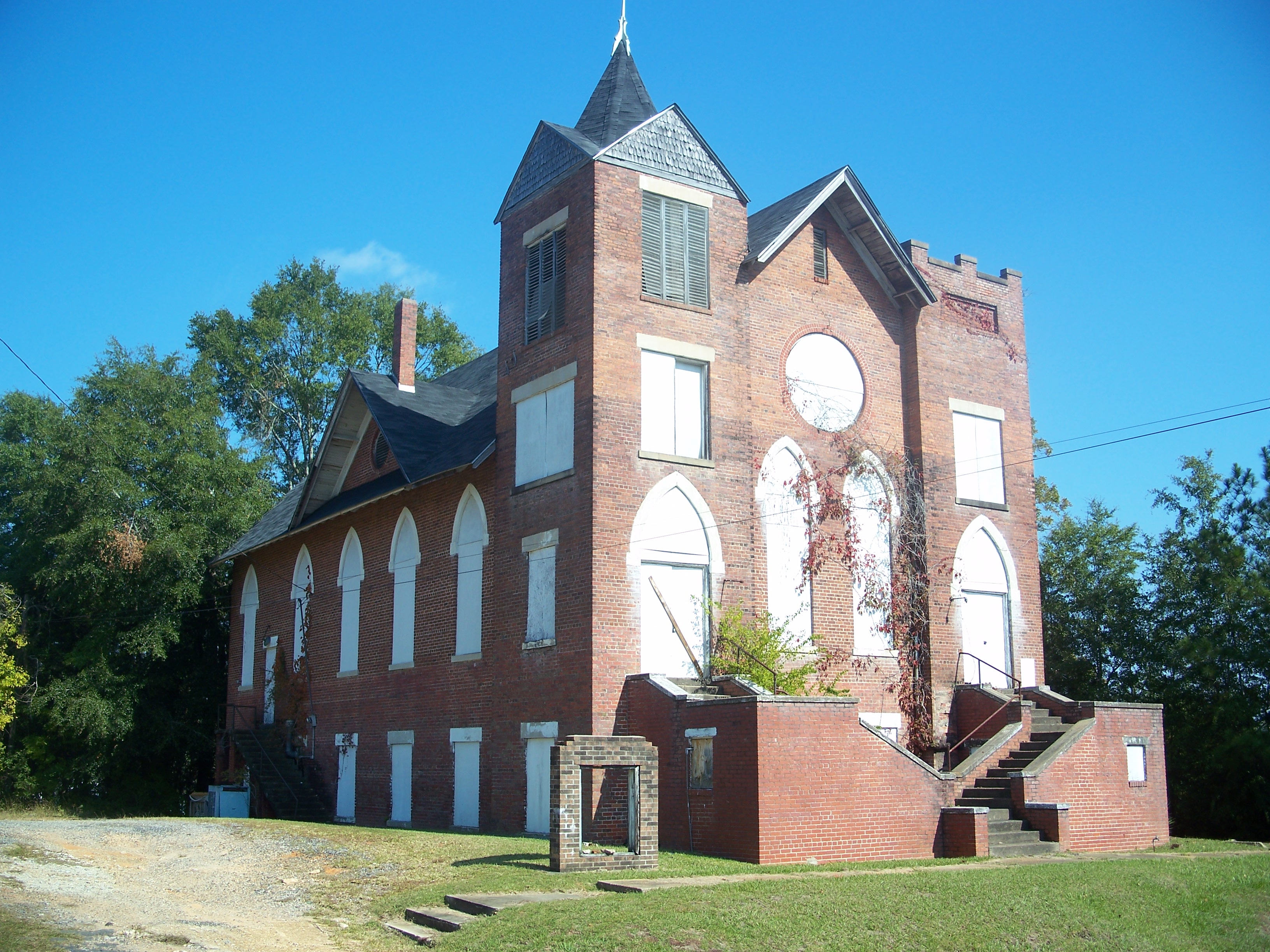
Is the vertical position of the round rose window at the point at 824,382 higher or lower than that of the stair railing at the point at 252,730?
higher

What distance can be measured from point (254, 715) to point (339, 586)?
5987mm

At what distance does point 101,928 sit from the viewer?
11680 mm

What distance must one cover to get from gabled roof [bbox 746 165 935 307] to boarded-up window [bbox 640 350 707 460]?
106 inches

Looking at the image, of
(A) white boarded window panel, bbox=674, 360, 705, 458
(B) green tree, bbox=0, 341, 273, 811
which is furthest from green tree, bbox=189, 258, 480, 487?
(A) white boarded window panel, bbox=674, 360, 705, 458

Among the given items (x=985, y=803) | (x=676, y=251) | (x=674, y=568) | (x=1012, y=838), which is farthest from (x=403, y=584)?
(x=1012, y=838)

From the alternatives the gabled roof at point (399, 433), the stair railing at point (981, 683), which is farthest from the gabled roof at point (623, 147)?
the stair railing at point (981, 683)

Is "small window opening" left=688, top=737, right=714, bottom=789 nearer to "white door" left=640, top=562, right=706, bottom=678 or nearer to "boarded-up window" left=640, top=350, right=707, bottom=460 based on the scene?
"white door" left=640, top=562, right=706, bottom=678

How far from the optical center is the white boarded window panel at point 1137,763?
66.7 feet

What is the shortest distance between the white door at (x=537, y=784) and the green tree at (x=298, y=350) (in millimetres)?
30663

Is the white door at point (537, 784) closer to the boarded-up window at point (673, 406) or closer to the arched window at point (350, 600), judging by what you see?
the boarded-up window at point (673, 406)

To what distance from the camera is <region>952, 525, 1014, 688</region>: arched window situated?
76.3 feet

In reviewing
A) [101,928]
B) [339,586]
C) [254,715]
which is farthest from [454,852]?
[254,715]

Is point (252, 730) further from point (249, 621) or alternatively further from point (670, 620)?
point (670, 620)

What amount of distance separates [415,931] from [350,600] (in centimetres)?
1629
